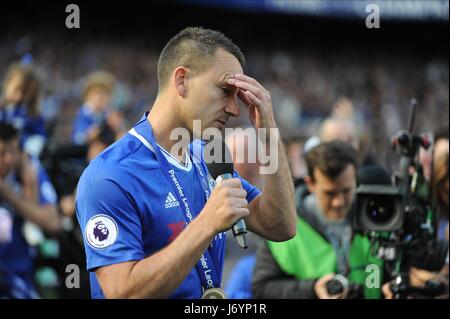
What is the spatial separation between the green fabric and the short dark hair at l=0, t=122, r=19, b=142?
97.4 inches

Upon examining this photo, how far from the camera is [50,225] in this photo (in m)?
6.50

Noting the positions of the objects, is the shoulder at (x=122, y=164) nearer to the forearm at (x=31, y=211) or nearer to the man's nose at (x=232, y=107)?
the man's nose at (x=232, y=107)

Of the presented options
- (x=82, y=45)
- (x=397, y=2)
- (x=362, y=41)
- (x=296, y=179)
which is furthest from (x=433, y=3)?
(x=296, y=179)

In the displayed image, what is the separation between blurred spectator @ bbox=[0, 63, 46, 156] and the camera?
24.5 feet

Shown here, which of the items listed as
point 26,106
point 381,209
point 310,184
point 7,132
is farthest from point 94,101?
point 381,209

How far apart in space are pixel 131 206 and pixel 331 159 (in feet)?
7.93

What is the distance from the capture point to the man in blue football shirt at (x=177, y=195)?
112 inches

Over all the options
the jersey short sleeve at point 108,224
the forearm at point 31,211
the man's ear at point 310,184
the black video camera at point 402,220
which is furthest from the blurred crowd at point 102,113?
the jersey short sleeve at point 108,224

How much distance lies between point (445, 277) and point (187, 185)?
214cm

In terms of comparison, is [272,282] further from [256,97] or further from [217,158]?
[256,97]

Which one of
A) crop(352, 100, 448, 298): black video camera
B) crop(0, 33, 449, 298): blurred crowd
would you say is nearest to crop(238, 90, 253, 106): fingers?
crop(352, 100, 448, 298): black video camera

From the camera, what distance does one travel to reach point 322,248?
197 inches

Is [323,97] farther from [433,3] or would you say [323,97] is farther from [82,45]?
[82,45]

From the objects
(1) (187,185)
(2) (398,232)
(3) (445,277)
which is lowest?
(3) (445,277)
